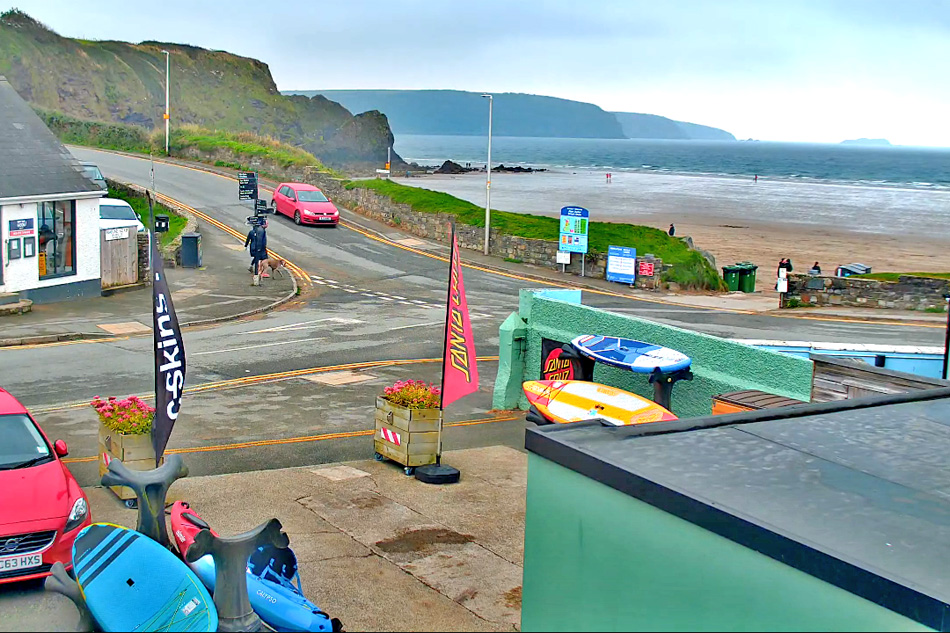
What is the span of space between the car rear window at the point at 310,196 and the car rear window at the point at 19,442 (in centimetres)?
3262

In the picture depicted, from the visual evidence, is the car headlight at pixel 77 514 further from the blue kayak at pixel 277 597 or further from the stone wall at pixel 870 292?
the stone wall at pixel 870 292

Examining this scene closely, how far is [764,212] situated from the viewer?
3492 inches

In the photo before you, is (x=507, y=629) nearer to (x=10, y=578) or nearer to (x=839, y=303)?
(x=10, y=578)

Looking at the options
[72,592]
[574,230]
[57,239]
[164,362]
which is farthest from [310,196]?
[72,592]

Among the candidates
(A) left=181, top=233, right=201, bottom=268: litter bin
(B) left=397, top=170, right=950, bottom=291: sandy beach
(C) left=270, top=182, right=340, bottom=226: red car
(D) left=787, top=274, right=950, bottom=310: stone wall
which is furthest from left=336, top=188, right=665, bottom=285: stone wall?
(B) left=397, top=170, right=950, bottom=291: sandy beach

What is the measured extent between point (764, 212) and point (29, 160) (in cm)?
7249

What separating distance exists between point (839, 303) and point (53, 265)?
26209mm

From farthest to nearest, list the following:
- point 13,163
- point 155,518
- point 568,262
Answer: point 568,262
point 13,163
point 155,518

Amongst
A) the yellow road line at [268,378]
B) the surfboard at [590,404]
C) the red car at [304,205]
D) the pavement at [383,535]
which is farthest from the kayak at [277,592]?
the red car at [304,205]

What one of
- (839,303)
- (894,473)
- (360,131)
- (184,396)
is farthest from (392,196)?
(360,131)

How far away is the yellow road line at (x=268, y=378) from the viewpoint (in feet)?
57.9

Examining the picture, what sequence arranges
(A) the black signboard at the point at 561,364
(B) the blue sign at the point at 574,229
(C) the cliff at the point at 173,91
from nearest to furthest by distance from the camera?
(A) the black signboard at the point at 561,364, (B) the blue sign at the point at 574,229, (C) the cliff at the point at 173,91

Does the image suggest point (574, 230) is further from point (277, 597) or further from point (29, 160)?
point (277, 597)

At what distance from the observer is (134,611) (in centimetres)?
803
